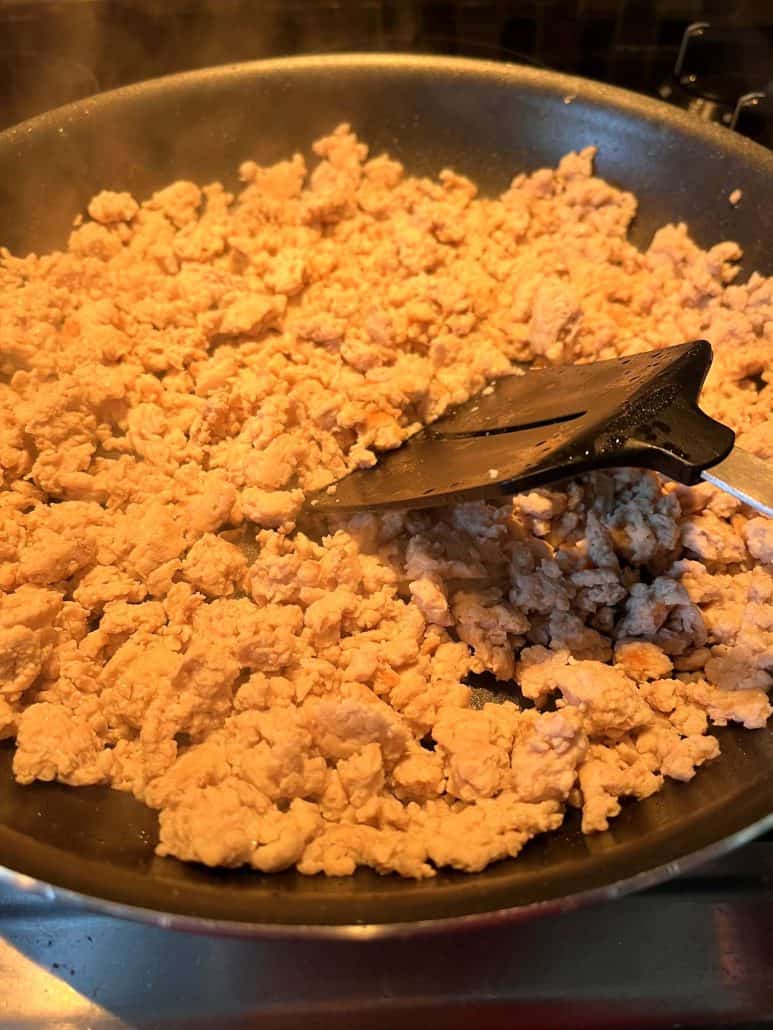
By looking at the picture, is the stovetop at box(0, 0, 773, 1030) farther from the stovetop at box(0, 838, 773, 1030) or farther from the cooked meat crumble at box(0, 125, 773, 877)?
the cooked meat crumble at box(0, 125, 773, 877)

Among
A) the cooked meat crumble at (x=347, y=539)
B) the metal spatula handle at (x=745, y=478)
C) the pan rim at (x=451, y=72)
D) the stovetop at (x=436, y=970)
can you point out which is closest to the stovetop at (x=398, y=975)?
the stovetop at (x=436, y=970)

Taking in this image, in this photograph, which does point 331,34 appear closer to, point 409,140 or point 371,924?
point 409,140

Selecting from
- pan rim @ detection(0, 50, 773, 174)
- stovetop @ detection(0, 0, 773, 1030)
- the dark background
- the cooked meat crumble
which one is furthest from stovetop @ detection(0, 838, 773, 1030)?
the dark background

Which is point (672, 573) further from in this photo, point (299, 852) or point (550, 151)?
point (550, 151)

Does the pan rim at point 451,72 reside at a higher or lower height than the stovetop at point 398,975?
higher

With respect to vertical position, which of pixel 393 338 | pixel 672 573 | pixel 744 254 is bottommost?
pixel 672 573

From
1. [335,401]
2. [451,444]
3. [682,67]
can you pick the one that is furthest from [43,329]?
[682,67]

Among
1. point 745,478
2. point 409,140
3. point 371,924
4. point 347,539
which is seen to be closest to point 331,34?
point 409,140

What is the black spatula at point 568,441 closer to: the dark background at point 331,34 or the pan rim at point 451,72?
the pan rim at point 451,72
